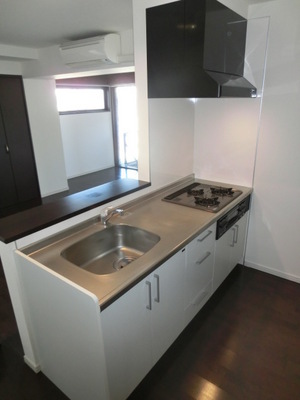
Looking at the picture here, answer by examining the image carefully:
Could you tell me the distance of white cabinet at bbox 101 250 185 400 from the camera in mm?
1292

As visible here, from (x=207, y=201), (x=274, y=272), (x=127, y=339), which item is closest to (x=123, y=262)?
(x=127, y=339)

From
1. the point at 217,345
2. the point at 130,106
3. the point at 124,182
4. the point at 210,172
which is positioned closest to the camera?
the point at 217,345

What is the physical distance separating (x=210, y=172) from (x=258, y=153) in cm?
53

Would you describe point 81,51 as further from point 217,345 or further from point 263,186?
point 217,345

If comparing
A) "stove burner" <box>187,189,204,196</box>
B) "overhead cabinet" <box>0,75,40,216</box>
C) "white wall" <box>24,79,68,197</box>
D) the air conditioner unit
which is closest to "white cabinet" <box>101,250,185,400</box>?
"stove burner" <box>187,189,204,196</box>

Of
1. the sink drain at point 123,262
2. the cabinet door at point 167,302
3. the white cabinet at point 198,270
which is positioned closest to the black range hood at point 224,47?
the white cabinet at point 198,270

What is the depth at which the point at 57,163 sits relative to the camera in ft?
17.0

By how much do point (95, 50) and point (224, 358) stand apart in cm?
328

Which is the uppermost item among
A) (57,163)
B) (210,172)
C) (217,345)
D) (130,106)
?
(130,106)

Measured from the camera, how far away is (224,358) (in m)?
1.88

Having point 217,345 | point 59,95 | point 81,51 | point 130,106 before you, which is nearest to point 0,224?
point 217,345

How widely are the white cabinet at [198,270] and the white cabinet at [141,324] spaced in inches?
3.5

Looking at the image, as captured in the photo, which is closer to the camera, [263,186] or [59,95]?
[263,186]

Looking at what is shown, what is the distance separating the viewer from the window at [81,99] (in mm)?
6021
